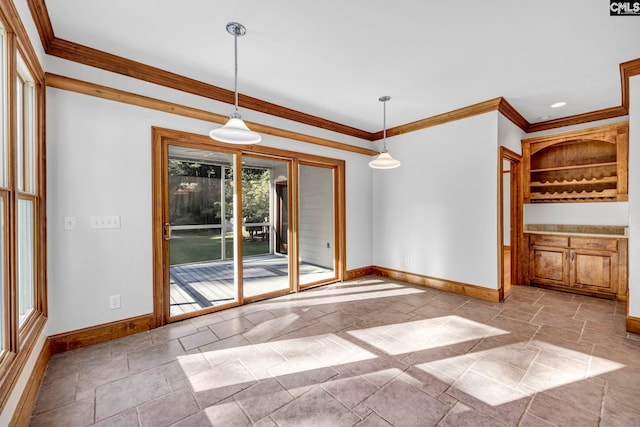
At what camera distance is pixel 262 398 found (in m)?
1.90

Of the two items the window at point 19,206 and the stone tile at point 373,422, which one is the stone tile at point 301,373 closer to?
the stone tile at point 373,422

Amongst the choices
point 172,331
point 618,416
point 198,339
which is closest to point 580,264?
point 618,416

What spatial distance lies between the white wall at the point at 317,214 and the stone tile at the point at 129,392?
129 inches

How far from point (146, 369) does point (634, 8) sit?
4.61 meters

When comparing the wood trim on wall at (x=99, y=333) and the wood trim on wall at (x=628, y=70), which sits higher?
the wood trim on wall at (x=628, y=70)

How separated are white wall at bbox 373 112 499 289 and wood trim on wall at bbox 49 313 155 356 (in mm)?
3833

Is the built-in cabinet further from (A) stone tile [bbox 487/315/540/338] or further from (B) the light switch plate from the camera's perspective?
(B) the light switch plate

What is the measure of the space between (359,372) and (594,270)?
4.03 m

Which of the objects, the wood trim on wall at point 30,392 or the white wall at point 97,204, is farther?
the white wall at point 97,204

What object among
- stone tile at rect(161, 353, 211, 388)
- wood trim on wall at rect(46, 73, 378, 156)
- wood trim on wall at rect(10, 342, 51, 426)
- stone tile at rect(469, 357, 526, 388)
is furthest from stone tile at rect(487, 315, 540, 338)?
wood trim on wall at rect(10, 342, 51, 426)

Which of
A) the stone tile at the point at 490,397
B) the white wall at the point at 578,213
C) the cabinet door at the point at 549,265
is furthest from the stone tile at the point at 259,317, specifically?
the white wall at the point at 578,213

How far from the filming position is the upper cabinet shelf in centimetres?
397

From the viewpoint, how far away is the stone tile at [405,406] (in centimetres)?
170

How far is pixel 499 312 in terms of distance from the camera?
344cm
